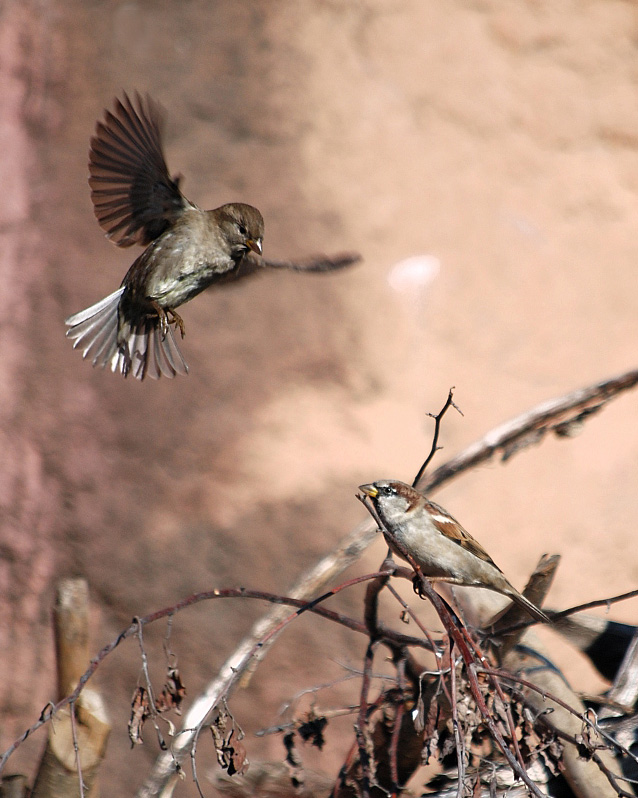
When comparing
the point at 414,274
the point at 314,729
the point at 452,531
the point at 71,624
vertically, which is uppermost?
the point at 414,274

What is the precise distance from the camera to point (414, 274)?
455cm

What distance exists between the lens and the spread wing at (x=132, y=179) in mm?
2541

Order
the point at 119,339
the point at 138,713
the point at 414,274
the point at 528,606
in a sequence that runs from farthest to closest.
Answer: the point at 414,274 < the point at 119,339 < the point at 528,606 < the point at 138,713

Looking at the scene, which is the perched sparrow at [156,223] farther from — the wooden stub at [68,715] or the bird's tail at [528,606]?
the wooden stub at [68,715]

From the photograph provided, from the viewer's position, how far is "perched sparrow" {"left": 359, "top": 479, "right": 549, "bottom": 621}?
9.86 feet

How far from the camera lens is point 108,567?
4.68m

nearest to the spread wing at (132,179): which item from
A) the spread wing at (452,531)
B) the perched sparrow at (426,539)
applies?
the perched sparrow at (426,539)

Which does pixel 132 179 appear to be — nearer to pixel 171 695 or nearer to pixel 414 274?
pixel 171 695

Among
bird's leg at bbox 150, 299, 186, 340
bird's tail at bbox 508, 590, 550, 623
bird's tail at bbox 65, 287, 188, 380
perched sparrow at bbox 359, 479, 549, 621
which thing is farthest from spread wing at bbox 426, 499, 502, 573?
bird's leg at bbox 150, 299, 186, 340

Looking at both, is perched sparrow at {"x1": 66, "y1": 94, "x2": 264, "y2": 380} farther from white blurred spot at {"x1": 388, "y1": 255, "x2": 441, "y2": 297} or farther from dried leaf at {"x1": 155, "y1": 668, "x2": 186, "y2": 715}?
white blurred spot at {"x1": 388, "y1": 255, "x2": 441, "y2": 297}

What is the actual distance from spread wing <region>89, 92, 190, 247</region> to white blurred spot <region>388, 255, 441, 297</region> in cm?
195

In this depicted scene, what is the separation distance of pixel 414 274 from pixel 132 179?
2.18 metres

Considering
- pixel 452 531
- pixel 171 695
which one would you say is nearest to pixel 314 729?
pixel 171 695

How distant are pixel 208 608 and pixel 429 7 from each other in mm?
3501
